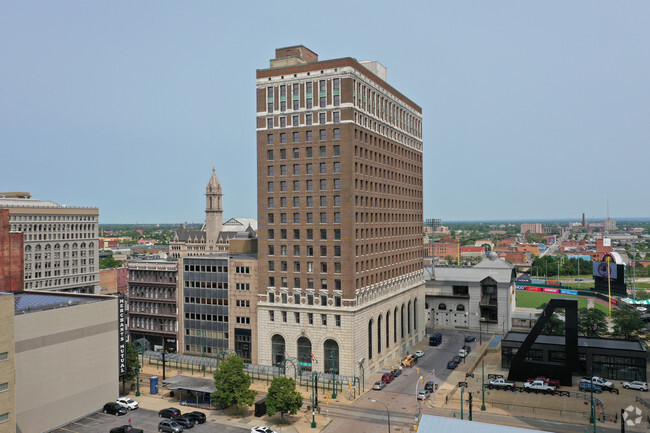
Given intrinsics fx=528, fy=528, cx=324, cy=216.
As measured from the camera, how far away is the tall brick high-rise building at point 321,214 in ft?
285

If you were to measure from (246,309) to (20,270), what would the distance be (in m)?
37.5

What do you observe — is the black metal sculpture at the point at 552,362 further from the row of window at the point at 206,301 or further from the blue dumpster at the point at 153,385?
the blue dumpster at the point at 153,385

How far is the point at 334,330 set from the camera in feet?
285

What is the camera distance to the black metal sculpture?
84.0 metres

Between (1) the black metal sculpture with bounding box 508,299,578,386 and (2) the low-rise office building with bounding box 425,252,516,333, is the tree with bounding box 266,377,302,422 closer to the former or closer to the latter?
(1) the black metal sculpture with bounding box 508,299,578,386

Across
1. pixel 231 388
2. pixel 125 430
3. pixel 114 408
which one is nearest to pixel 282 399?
pixel 231 388

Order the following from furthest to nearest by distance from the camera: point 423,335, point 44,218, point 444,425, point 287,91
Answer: point 44,218, point 423,335, point 287,91, point 444,425

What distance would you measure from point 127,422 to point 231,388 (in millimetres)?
14170

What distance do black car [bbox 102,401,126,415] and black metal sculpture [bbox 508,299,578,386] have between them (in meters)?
60.6

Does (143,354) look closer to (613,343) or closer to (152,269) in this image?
(152,269)

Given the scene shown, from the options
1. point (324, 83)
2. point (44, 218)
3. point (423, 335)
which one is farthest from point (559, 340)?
point (44, 218)

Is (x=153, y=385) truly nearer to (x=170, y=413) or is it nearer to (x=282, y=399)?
(x=170, y=413)

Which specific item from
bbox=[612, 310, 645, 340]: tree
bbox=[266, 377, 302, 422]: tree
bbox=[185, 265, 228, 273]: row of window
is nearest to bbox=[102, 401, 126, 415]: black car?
bbox=[266, 377, 302, 422]: tree

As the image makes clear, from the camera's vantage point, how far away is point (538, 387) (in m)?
81.7
